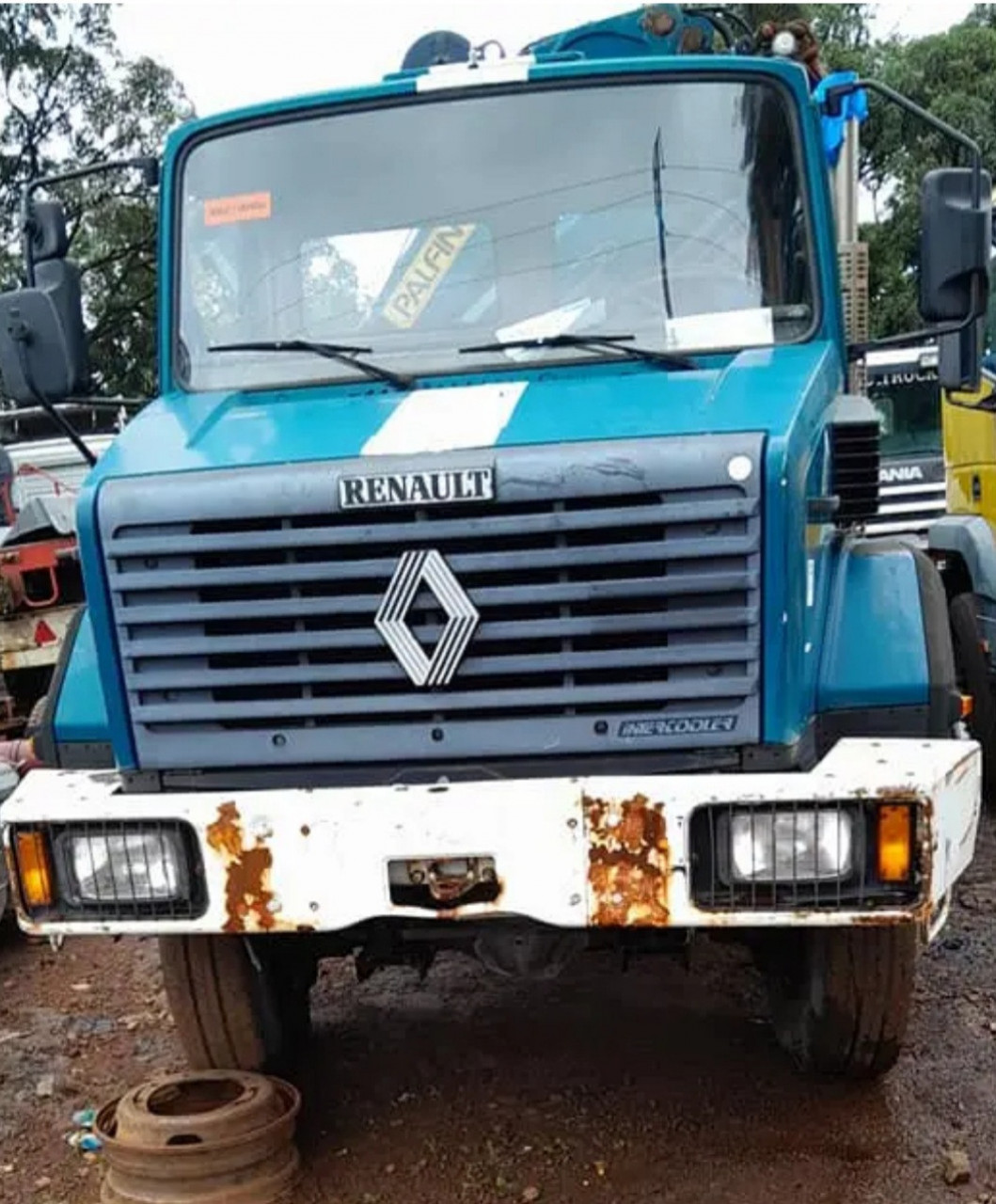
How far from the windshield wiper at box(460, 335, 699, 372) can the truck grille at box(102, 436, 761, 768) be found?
24.6 inches

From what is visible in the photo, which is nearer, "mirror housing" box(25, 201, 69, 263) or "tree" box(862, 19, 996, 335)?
"mirror housing" box(25, 201, 69, 263)

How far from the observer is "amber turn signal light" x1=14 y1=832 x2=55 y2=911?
326 centimetres

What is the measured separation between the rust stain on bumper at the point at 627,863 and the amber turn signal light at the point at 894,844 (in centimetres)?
45

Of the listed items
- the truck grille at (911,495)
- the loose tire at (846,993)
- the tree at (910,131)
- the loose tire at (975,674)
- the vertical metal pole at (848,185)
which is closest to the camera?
the loose tire at (846,993)

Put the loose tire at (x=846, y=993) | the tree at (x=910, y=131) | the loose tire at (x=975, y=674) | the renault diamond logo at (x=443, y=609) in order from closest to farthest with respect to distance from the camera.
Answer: the renault diamond logo at (x=443, y=609), the loose tire at (x=846, y=993), the loose tire at (x=975, y=674), the tree at (x=910, y=131)

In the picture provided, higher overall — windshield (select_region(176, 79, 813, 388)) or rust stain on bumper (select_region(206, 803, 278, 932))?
windshield (select_region(176, 79, 813, 388))

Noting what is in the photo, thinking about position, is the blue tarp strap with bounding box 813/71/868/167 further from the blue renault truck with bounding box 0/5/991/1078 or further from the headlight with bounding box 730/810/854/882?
the headlight with bounding box 730/810/854/882

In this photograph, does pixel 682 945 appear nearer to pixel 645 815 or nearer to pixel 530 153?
pixel 645 815

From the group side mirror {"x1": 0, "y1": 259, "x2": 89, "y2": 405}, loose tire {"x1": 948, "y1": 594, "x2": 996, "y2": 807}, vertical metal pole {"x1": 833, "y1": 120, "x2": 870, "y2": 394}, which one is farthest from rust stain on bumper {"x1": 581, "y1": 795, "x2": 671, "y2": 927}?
loose tire {"x1": 948, "y1": 594, "x2": 996, "y2": 807}

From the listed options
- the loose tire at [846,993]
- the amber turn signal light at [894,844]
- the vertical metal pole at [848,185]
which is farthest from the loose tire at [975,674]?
the amber turn signal light at [894,844]

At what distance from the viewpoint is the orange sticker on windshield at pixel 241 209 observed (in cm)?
407

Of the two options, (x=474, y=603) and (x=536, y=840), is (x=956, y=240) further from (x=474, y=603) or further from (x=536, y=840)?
(x=536, y=840)

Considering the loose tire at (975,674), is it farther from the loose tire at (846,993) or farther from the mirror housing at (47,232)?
the mirror housing at (47,232)

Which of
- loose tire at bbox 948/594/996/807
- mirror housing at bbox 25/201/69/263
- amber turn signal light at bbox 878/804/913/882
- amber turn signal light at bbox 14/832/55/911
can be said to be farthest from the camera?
loose tire at bbox 948/594/996/807
